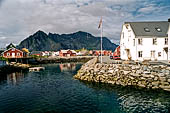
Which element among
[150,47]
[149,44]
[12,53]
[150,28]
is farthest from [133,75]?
[12,53]

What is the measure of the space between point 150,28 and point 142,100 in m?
28.8

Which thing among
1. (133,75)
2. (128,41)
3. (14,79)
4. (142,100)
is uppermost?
(128,41)

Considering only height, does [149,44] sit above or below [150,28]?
below

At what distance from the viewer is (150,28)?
128 feet

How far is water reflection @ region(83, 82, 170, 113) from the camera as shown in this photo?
14.4 meters

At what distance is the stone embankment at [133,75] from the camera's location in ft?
71.4

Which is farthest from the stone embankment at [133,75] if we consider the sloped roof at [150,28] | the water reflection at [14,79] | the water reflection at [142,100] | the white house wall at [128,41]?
the water reflection at [14,79]

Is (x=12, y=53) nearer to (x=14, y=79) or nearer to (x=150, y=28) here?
(x=14, y=79)

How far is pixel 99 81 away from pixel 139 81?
793 centimetres

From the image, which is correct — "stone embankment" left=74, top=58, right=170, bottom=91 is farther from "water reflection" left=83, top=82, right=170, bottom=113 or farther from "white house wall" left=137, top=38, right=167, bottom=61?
"white house wall" left=137, top=38, right=167, bottom=61

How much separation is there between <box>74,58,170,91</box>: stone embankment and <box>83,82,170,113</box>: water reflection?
75.3 inches

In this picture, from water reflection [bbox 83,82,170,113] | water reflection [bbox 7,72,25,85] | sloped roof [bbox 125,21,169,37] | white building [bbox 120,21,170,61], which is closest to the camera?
water reflection [bbox 83,82,170,113]

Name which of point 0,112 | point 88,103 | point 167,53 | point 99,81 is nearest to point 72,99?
point 88,103

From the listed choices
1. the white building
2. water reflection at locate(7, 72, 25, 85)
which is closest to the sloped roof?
the white building
